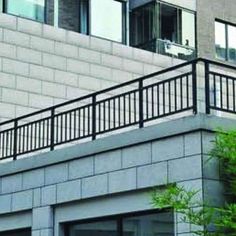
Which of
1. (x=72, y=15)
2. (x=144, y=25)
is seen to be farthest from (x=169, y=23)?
(x=72, y=15)

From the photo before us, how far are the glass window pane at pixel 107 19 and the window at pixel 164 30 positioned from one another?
842mm

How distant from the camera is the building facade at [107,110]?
1052 centimetres

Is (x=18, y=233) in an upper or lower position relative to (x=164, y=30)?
lower

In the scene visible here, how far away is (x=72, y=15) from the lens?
65.5 ft

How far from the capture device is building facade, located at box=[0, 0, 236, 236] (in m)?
10.5

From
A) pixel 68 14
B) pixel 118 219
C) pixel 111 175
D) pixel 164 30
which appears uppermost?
pixel 164 30

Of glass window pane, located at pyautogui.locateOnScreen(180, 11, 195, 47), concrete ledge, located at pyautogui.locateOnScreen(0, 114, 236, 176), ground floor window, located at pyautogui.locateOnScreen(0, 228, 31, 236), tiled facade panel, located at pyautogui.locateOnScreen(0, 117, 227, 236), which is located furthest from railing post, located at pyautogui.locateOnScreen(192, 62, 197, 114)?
glass window pane, located at pyautogui.locateOnScreen(180, 11, 195, 47)

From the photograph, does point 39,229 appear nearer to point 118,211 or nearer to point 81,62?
point 118,211

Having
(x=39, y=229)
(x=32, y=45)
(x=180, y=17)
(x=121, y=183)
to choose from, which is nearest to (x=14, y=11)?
(x=32, y=45)

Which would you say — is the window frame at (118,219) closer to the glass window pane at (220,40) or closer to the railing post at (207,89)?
the railing post at (207,89)

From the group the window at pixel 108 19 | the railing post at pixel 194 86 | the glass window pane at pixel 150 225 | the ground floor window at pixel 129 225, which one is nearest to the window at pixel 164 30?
the window at pixel 108 19

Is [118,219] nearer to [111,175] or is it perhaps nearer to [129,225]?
[129,225]

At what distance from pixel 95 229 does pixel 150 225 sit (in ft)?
4.39

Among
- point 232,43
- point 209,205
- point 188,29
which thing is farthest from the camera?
point 232,43
